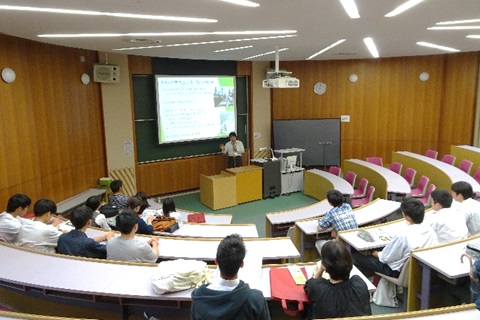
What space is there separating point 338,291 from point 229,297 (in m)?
0.77

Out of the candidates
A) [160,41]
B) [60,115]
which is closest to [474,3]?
[160,41]

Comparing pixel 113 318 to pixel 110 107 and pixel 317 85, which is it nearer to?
pixel 110 107

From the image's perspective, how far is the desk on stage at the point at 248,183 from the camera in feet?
27.8

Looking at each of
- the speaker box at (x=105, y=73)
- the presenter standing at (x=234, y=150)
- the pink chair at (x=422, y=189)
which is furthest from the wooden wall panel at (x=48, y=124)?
the pink chair at (x=422, y=189)

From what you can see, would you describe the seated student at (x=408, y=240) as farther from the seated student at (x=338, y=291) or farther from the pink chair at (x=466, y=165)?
the pink chair at (x=466, y=165)

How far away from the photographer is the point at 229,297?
6.86 ft

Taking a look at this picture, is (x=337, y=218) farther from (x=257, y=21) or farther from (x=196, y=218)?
(x=257, y=21)

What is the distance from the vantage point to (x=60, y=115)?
705 centimetres

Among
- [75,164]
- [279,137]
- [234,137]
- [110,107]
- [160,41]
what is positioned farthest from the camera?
[279,137]

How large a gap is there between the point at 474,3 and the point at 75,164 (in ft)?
23.0

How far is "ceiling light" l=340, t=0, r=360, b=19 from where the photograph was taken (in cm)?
376

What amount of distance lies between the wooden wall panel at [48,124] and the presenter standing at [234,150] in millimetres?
3040

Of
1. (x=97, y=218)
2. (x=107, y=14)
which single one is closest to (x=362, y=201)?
(x=97, y=218)

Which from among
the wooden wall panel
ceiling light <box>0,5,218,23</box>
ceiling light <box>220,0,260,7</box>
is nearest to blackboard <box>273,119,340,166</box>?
the wooden wall panel
